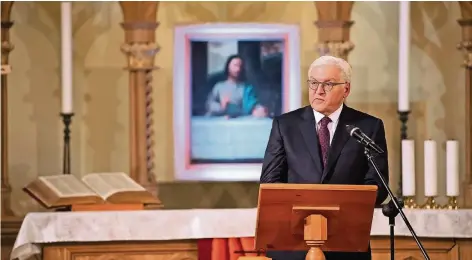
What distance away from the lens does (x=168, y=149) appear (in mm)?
6754

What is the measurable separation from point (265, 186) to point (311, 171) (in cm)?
48

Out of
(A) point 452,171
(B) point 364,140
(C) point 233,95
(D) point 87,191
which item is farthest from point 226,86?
(B) point 364,140

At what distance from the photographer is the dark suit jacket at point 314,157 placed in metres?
4.20

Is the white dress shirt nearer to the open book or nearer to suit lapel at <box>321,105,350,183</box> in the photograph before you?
suit lapel at <box>321,105,350,183</box>

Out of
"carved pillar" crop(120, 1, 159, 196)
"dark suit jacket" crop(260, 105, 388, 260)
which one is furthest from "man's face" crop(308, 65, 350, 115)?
"carved pillar" crop(120, 1, 159, 196)

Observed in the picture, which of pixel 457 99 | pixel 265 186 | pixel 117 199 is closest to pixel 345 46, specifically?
pixel 457 99

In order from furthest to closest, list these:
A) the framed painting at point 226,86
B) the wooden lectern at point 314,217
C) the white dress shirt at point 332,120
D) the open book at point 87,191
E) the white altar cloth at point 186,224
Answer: the framed painting at point 226,86 < the open book at point 87,191 < the white altar cloth at point 186,224 < the white dress shirt at point 332,120 < the wooden lectern at point 314,217

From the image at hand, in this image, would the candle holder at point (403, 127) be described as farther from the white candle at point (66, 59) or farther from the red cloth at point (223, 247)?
the white candle at point (66, 59)

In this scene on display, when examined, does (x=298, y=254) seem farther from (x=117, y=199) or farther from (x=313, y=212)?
(x=117, y=199)

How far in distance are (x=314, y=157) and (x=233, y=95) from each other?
2449mm

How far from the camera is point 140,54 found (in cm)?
644

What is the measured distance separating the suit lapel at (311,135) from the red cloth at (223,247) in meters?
1.34

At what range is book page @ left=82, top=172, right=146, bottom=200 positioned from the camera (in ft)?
18.9

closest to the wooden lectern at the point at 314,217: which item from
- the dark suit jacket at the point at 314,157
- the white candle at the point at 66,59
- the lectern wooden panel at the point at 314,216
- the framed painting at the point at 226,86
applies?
the lectern wooden panel at the point at 314,216
